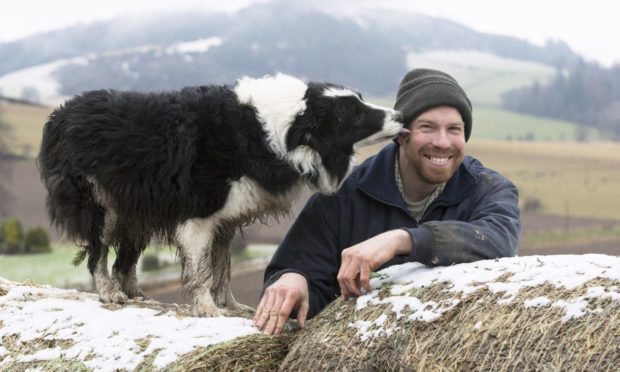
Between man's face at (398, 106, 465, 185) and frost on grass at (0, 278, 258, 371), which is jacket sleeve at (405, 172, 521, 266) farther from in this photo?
frost on grass at (0, 278, 258, 371)

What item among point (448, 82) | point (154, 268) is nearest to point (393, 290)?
point (448, 82)

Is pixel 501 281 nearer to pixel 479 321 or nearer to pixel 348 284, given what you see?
pixel 479 321

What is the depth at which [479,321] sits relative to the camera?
10.9 ft

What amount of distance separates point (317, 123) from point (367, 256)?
1.53 meters

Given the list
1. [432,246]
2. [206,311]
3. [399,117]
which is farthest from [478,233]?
[206,311]

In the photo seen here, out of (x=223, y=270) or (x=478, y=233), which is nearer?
(x=478, y=233)

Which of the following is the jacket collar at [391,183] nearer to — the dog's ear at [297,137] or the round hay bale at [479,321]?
the dog's ear at [297,137]

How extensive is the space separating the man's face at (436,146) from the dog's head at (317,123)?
27cm

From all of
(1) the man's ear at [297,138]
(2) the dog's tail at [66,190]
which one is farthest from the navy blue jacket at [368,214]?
(2) the dog's tail at [66,190]

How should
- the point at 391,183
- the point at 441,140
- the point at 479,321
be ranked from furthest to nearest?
the point at 391,183, the point at 441,140, the point at 479,321

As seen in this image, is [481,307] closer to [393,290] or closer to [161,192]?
[393,290]

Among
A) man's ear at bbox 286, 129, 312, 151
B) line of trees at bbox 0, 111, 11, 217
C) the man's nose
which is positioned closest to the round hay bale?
the man's nose

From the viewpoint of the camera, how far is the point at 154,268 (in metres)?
11.8

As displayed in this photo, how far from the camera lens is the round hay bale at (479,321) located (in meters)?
3.10
